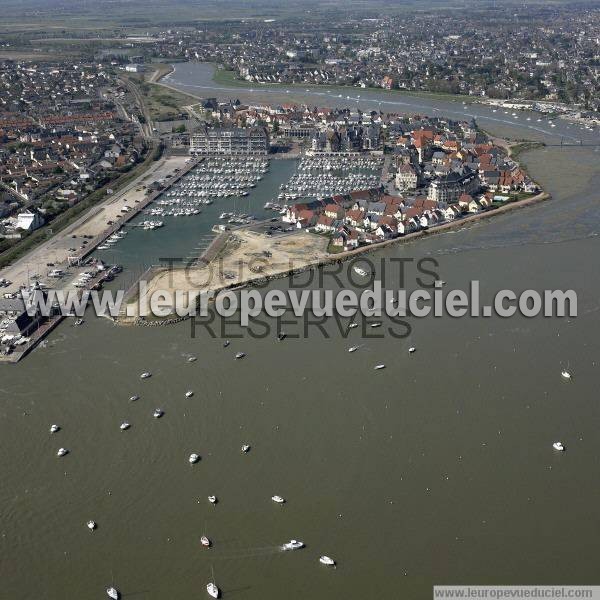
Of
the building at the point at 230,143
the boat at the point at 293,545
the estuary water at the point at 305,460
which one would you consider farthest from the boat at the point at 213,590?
the building at the point at 230,143

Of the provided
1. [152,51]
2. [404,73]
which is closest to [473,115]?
[404,73]

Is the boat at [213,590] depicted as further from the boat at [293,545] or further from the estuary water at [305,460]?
the boat at [293,545]

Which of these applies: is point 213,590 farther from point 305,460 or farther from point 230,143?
point 230,143

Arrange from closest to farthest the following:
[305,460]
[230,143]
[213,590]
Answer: [213,590] < [305,460] < [230,143]

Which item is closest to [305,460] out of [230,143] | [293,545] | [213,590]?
[293,545]

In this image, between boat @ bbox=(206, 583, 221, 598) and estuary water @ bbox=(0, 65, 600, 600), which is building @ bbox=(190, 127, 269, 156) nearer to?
estuary water @ bbox=(0, 65, 600, 600)

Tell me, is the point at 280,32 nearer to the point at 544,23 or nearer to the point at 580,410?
the point at 544,23

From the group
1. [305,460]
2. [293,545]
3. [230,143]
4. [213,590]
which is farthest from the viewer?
[230,143]
